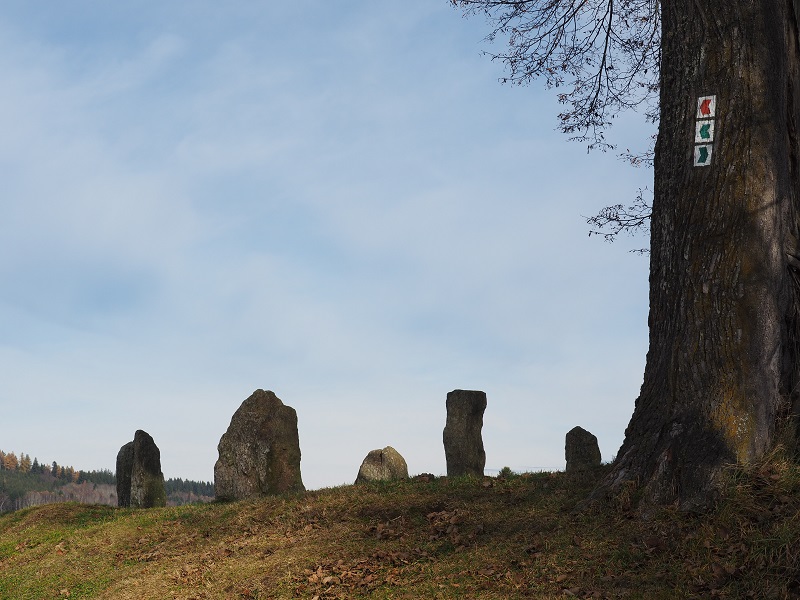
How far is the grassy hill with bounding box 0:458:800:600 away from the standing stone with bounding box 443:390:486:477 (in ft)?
14.2

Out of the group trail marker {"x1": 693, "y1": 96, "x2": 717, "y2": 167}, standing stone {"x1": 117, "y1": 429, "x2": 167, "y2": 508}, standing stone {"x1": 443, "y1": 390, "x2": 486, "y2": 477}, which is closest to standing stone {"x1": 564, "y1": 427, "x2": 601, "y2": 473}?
standing stone {"x1": 443, "y1": 390, "x2": 486, "y2": 477}

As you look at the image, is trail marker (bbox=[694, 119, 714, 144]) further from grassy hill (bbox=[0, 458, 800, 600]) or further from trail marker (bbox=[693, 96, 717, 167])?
grassy hill (bbox=[0, 458, 800, 600])

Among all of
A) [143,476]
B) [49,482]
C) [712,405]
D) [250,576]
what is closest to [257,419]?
[143,476]

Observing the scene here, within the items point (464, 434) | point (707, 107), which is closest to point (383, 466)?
point (464, 434)

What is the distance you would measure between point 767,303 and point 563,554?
362 cm

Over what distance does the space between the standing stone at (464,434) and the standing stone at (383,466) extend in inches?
65.0

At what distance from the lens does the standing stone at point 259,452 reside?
55.2 feet

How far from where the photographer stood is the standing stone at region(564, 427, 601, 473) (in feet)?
53.5

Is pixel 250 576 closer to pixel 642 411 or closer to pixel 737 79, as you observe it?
pixel 642 411

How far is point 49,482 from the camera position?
128 metres

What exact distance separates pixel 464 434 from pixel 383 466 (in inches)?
97.1

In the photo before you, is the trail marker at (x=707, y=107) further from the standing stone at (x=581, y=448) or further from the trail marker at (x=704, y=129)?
the standing stone at (x=581, y=448)

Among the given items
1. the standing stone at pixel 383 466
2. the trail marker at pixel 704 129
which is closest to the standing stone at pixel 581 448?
the standing stone at pixel 383 466

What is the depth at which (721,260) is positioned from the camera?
8867 millimetres
